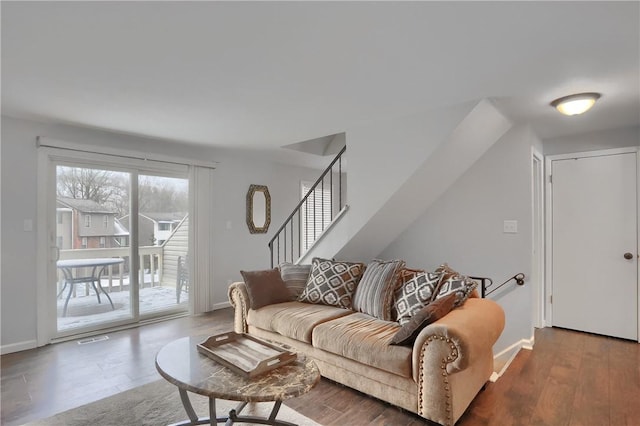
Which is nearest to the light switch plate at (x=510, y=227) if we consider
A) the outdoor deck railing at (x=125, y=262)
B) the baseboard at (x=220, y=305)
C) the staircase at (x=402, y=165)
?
the staircase at (x=402, y=165)

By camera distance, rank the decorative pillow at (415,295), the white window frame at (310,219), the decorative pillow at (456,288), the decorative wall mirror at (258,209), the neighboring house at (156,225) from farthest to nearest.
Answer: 1. the white window frame at (310,219)
2. the decorative wall mirror at (258,209)
3. the neighboring house at (156,225)
4. the decorative pillow at (415,295)
5. the decorative pillow at (456,288)

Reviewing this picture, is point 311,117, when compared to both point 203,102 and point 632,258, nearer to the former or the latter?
point 203,102

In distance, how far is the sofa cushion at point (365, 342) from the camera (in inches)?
88.3

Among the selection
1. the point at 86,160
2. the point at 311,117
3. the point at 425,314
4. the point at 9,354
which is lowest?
the point at 9,354

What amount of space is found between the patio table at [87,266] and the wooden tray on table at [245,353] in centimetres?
258

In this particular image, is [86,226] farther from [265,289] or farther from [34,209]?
[265,289]

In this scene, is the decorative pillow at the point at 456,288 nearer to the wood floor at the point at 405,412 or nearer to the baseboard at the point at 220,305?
the wood floor at the point at 405,412

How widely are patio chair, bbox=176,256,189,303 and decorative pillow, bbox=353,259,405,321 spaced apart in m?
2.66

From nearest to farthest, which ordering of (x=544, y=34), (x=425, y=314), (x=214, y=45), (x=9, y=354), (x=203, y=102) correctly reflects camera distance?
(x=544, y=34), (x=214, y=45), (x=425, y=314), (x=203, y=102), (x=9, y=354)

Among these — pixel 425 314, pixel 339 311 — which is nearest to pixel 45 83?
pixel 339 311

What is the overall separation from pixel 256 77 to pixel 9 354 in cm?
355

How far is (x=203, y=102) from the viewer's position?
2963 millimetres

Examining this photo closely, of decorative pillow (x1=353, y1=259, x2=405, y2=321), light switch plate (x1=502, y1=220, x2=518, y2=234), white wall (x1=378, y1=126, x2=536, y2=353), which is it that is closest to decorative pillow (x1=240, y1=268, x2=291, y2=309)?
decorative pillow (x1=353, y1=259, x2=405, y2=321)

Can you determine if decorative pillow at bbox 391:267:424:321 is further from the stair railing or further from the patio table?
the patio table
